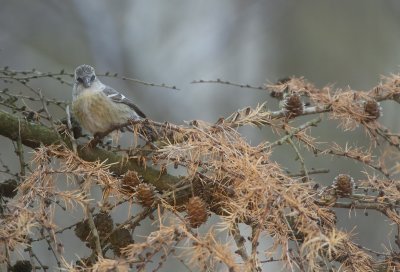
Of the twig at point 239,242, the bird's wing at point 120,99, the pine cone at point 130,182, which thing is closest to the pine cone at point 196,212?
the twig at point 239,242

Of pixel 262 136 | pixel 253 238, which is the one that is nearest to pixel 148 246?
pixel 253 238

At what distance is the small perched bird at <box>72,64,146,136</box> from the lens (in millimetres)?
2887

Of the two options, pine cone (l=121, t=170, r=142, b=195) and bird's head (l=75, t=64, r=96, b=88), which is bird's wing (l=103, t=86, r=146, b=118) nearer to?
bird's head (l=75, t=64, r=96, b=88)

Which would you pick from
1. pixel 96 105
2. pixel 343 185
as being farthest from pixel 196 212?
pixel 96 105

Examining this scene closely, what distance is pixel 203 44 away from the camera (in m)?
9.55

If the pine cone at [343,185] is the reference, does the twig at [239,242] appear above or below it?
below

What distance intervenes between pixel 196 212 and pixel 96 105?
113 cm

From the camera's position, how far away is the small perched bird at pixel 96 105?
2.89 metres

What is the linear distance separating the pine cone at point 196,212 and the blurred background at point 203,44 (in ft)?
19.0

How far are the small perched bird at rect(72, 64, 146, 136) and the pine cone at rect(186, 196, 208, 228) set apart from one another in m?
0.94

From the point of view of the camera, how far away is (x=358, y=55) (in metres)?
8.98

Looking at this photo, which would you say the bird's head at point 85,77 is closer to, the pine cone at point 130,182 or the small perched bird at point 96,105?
the small perched bird at point 96,105

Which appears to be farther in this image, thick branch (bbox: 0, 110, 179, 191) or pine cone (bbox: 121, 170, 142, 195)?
thick branch (bbox: 0, 110, 179, 191)

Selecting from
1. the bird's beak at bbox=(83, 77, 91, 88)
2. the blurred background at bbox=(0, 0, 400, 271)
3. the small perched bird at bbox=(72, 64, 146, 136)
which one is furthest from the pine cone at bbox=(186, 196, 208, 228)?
the blurred background at bbox=(0, 0, 400, 271)
